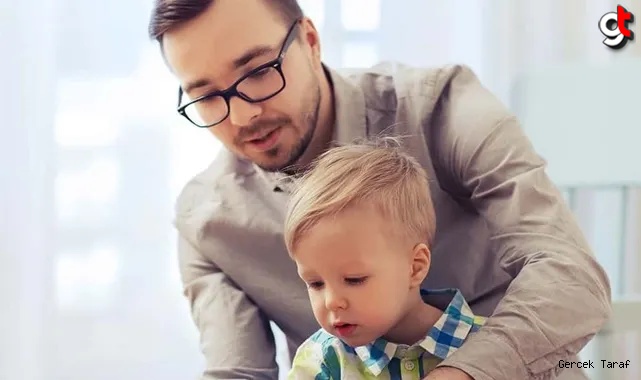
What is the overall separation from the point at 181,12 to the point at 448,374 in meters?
0.57

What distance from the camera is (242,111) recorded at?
3.89 ft

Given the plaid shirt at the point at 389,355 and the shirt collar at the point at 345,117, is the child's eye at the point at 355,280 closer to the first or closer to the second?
the plaid shirt at the point at 389,355

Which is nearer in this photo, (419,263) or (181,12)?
(419,263)

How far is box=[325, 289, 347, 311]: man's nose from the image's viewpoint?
969 millimetres

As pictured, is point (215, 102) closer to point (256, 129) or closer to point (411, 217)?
point (256, 129)

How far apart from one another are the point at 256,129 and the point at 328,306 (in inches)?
12.6

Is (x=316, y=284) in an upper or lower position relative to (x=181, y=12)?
lower

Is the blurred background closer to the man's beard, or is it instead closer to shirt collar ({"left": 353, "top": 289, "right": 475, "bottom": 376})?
the man's beard

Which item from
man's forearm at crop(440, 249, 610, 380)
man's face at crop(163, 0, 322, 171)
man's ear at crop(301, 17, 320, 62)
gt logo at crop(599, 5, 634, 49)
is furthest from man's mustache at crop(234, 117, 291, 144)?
gt logo at crop(599, 5, 634, 49)

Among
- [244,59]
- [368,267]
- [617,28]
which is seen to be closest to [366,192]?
[368,267]

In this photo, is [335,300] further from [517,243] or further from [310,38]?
[310,38]

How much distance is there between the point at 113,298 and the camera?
1.69 metres

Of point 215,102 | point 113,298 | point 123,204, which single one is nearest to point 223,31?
point 215,102

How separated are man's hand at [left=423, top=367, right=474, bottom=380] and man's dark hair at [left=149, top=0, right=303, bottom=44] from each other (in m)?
0.52
